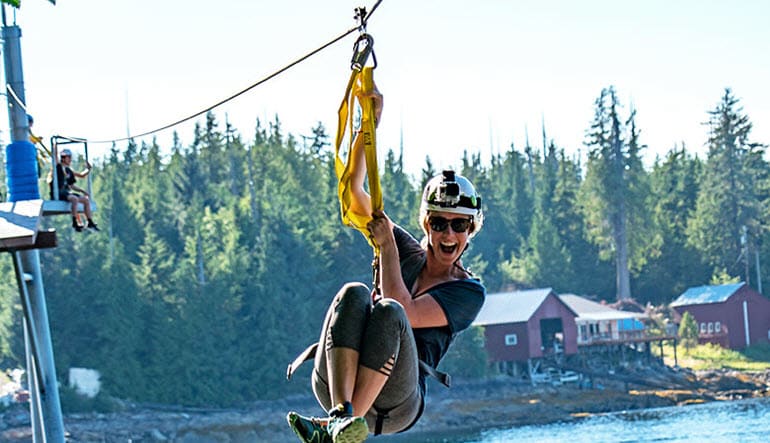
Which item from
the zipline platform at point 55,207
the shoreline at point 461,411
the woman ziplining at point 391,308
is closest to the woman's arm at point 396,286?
the woman ziplining at point 391,308

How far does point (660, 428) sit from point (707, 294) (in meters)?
26.6

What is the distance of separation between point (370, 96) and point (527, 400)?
67269 mm

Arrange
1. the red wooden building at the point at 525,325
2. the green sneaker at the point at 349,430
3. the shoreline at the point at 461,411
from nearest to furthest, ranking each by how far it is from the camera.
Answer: the green sneaker at the point at 349,430, the shoreline at the point at 461,411, the red wooden building at the point at 525,325

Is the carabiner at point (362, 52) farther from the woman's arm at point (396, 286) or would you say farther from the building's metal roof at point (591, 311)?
the building's metal roof at point (591, 311)

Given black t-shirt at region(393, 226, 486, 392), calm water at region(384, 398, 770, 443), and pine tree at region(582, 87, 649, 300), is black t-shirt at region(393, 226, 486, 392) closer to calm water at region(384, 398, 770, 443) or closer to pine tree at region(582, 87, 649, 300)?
calm water at region(384, 398, 770, 443)

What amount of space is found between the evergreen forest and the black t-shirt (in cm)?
4699

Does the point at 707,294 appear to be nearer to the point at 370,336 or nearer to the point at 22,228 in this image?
A: the point at 22,228

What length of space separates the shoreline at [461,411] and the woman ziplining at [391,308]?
5494 cm

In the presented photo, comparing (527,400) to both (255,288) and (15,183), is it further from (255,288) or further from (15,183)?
(15,183)

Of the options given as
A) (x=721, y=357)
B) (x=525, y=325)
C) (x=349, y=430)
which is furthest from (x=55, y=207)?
(x=721, y=357)

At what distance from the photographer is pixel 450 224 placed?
21.6ft

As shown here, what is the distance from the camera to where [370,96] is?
21.4ft

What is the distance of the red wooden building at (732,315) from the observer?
270 feet

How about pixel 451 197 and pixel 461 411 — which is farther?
pixel 461 411
